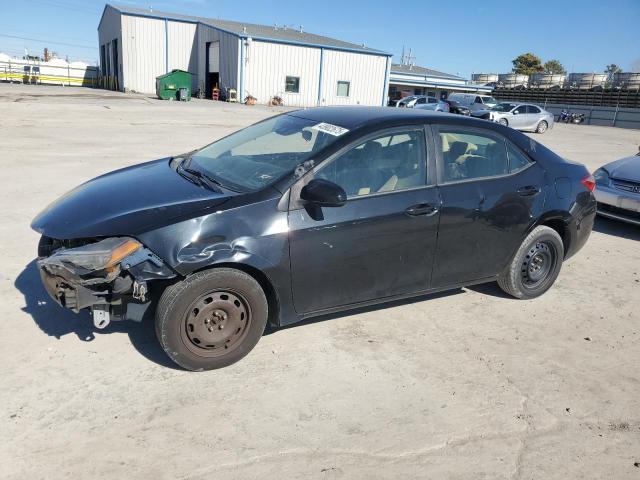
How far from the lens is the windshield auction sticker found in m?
3.74

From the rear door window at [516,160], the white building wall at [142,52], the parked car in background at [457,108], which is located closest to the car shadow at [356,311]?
the rear door window at [516,160]

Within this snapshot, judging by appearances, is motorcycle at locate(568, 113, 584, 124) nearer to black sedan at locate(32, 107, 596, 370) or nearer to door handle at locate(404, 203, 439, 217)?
black sedan at locate(32, 107, 596, 370)

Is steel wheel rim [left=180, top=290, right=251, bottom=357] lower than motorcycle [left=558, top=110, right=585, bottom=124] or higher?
lower

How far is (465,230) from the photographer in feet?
13.3

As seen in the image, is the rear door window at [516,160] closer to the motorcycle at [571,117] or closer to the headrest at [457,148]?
the headrest at [457,148]

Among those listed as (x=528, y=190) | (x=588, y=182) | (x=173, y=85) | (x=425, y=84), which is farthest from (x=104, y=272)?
(x=425, y=84)

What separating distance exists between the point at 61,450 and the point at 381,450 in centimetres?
162

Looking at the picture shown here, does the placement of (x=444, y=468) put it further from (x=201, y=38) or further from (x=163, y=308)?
(x=201, y=38)

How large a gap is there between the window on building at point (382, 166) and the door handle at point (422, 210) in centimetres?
16

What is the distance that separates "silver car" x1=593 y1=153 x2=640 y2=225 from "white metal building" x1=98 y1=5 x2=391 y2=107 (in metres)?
30.5

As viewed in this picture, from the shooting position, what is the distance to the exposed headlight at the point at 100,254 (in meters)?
3.01

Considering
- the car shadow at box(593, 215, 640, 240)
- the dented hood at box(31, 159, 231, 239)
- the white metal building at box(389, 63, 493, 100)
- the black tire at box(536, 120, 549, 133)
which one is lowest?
the car shadow at box(593, 215, 640, 240)

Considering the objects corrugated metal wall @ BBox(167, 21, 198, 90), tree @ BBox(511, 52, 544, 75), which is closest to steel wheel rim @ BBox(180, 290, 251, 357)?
corrugated metal wall @ BBox(167, 21, 198, 90)

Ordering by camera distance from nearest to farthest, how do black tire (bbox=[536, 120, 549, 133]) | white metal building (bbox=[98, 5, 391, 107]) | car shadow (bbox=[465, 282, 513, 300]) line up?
car shadow (bbox=[465, 282, 513, 300]), black tire (bbox=[536, 120, 549, 133]), white metal building (bbox=[98, 5, 391, 107])
